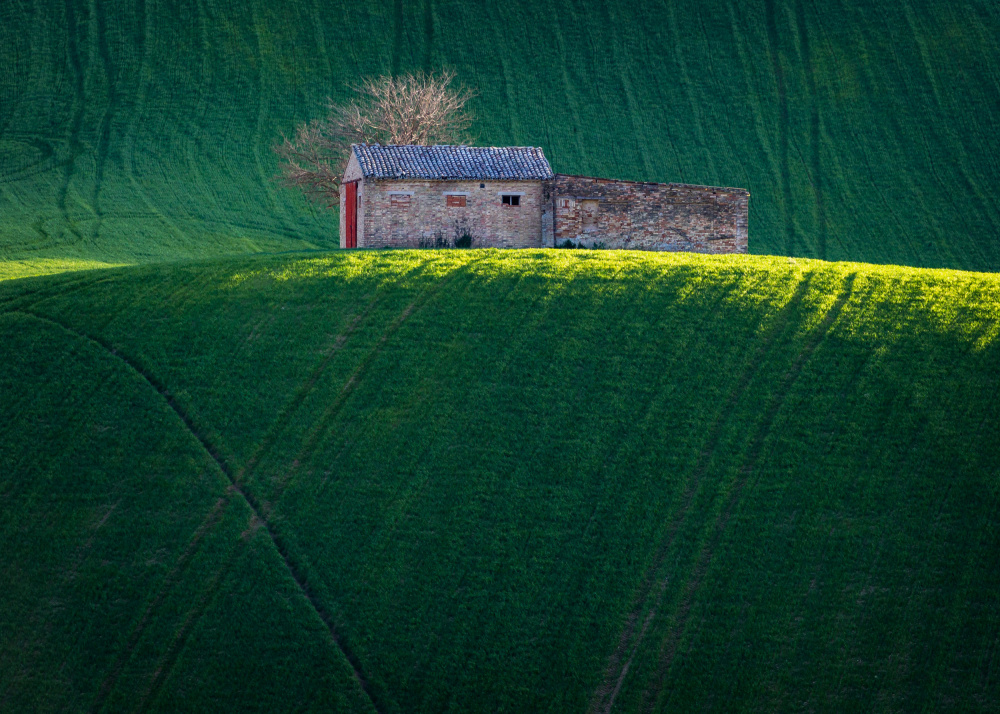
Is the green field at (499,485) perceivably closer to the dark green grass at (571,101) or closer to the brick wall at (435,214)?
the brick wall at (435,214)

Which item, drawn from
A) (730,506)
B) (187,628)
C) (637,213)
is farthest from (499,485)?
(637,213)

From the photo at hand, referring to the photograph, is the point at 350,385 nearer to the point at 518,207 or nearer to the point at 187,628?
the point at 187,628

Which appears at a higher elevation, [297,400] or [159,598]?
[297,400]

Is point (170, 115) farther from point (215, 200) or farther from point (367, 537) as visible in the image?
point (367, 537)

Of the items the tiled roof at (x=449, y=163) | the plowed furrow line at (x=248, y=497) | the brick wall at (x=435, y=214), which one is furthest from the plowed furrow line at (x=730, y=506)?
the tiled roof at (x=449, y=163)

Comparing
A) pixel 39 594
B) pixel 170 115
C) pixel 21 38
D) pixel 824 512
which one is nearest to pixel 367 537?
pixel 39 594

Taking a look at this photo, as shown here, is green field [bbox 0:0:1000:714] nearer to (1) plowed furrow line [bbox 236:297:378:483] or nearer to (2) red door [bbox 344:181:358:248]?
(1) plowed furrow line [bbox 236:297:378:483]

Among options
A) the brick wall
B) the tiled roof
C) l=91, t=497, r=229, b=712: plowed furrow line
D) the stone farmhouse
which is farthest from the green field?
the tiled roof
